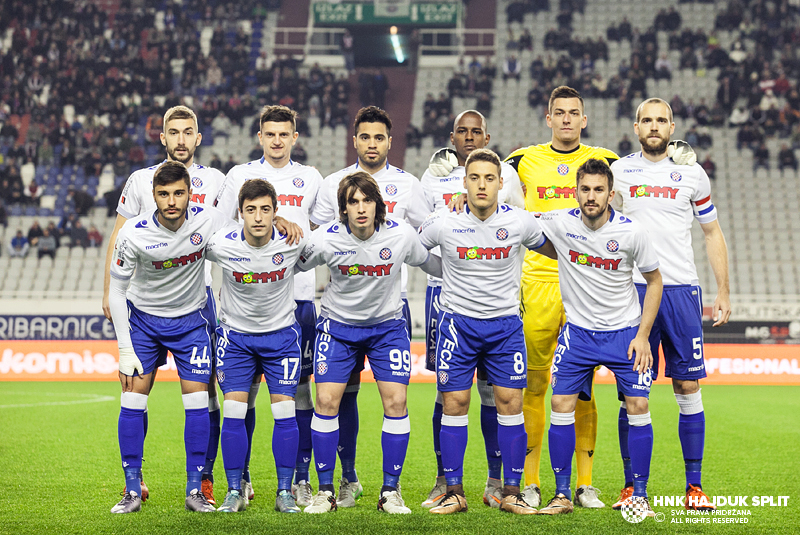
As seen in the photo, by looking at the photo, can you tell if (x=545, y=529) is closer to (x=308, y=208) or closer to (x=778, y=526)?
(x=778, y=526)

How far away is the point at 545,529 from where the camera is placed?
474 centimetres

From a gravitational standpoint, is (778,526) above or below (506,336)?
below

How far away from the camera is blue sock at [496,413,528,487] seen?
17.1 feet

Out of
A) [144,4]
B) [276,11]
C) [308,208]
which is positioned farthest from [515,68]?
[308,208]

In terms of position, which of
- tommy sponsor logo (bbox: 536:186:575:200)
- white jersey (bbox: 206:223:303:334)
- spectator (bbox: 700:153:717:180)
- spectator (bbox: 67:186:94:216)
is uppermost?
spectator (bbox: 700:153:717:180)

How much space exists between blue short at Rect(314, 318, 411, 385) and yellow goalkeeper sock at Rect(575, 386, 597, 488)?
1328 millimetres

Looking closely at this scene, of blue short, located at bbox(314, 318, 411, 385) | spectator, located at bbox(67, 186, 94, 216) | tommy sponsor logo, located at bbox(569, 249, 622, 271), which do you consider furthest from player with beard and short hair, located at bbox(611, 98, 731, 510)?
spectator, located at bbox(67, 186, 94, 216)

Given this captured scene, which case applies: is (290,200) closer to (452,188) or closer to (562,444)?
(452,188)

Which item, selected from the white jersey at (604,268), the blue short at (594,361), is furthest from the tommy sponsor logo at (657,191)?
the blue short at (594,361)

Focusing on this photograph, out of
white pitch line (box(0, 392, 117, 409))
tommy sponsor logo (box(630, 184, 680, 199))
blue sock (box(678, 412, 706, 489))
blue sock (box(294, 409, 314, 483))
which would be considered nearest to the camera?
blue sock (box(678, 412, 706, 489))

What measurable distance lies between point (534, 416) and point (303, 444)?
5.39 feet

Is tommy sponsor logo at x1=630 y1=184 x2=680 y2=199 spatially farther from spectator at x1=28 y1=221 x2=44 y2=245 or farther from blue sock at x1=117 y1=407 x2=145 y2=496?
spectator at x1=28 y1=221 x2=44 y2=245

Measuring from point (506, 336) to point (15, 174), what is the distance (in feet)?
60.6

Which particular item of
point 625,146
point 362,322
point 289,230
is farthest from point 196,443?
point 625,146
